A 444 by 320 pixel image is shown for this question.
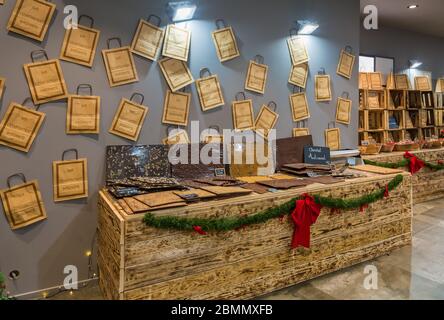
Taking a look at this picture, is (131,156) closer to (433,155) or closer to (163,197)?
(163,197)

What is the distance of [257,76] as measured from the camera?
2.93m

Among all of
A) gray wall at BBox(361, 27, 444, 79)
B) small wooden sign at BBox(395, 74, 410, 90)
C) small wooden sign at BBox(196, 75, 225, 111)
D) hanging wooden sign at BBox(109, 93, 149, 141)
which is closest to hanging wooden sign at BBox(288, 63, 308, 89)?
small wooden sign at BBox(196, 75, 225, 111)

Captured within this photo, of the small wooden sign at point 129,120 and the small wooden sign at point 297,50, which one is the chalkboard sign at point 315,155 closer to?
the small wooden sign at point 297,50

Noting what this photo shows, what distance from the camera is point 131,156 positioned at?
7.95 ft

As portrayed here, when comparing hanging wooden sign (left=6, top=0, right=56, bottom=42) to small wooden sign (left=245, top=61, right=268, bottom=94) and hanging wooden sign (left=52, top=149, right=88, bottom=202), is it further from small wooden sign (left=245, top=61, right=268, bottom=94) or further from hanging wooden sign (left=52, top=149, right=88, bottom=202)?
small wooden sign (left=245, top=61, right=268, bottom=94)

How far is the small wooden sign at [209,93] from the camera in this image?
8.76 feet


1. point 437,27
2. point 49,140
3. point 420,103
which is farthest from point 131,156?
point 437,27

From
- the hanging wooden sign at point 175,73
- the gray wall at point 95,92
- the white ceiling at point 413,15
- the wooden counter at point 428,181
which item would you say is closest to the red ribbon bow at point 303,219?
the gray wall at point 95,92

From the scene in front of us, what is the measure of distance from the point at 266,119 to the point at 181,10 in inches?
44.9

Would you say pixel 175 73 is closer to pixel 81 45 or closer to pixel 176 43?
pixel 176 43

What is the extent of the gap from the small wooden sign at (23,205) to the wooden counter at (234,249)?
15.1 inches

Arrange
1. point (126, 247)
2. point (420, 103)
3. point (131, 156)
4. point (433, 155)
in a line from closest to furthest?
point (126, 247), point (131, 156), point (433, 155), point (420, 103)

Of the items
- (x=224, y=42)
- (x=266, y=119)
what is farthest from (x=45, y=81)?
(x=266, y=119)

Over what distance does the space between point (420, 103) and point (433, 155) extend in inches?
61.1
